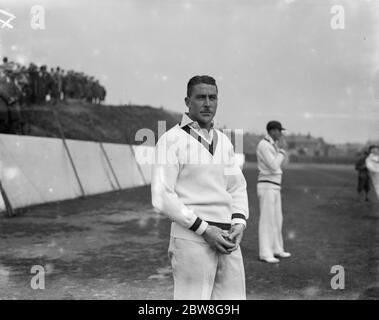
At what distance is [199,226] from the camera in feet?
7.90

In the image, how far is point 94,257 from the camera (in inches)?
253

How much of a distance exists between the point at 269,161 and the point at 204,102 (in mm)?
3770

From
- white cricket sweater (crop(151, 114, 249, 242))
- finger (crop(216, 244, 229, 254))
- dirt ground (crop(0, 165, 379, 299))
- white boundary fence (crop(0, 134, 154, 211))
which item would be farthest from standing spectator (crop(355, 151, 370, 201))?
finger (crop(216, 244, 229, 254))

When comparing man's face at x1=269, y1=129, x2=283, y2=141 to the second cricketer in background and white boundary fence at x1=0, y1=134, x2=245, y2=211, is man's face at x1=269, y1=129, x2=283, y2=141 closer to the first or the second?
the second cricketer in background

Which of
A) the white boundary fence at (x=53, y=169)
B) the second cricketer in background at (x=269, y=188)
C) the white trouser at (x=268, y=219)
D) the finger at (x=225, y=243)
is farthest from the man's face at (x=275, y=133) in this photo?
the white boundary fence at (x=53, y=169)

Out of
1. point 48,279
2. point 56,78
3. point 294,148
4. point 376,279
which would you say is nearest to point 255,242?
A: point 376,279

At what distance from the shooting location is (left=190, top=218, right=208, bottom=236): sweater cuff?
241 cm

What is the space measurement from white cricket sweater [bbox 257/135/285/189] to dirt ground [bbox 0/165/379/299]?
45.0 inches

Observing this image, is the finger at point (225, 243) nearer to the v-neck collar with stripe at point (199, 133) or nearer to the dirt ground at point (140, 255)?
the v-neck collar with stripe at point (199, 133)

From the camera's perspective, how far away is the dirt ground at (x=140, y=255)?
15.9 feet

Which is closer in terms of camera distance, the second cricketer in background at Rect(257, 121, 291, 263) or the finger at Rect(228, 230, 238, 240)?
the finger at Rect(228, 230, 238, 240)

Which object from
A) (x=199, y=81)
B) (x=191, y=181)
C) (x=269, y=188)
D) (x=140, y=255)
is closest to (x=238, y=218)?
(x=191, y=181)

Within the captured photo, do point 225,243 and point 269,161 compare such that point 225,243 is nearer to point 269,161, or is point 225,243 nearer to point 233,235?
point 233,235
